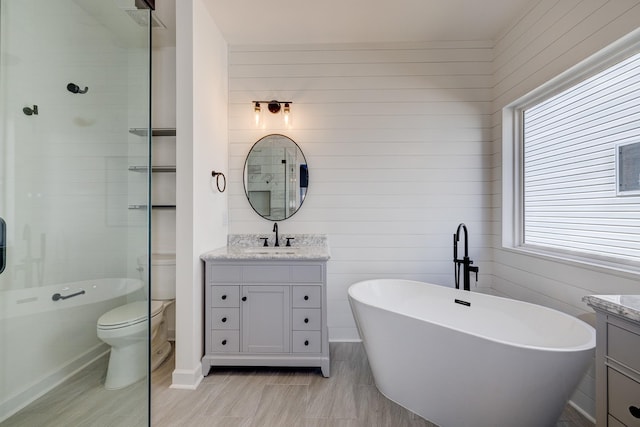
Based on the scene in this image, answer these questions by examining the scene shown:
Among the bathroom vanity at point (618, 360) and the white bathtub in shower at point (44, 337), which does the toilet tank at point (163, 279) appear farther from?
the bathroom vanity at point (618, 360)

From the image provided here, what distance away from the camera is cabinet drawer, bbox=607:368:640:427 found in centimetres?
93

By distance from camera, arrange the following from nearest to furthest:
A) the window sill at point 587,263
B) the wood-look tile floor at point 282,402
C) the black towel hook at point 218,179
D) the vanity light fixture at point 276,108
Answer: the window sill at point 587,263 < the wood-look tile floor at point 282,402 < the black towel hook at point 218,179 < the vanity light fixture at point 276,108

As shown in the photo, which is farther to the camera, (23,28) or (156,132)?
(156,132)

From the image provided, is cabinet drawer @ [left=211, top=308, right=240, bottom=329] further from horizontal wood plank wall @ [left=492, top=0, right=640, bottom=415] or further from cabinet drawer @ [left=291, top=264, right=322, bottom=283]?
horizontal wood plank wall @ [left=492, top=0, right=640, bottom=415]

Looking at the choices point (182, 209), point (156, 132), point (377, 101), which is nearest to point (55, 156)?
point (182, 209)

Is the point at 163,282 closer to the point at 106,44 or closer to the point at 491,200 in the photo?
the point at 106,44

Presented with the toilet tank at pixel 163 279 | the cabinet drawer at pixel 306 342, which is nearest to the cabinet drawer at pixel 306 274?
the cabinet drawer at pixel 306 342

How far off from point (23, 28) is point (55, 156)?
57 centimetres

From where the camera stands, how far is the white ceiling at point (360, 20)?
2.27 meters

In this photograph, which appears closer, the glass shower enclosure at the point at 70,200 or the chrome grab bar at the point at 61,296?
the glass shower enclosure at the point at 70,200

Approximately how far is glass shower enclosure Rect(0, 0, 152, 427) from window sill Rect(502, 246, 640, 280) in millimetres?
2528

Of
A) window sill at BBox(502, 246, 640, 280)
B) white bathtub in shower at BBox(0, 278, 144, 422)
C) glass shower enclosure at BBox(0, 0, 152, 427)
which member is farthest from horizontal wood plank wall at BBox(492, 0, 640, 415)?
white bathtub in shower at BBox(0, 278, 144, 422)

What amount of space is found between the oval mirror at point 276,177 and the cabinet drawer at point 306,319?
0.94 metres

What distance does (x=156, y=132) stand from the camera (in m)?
2.69
